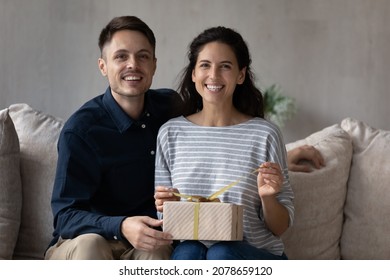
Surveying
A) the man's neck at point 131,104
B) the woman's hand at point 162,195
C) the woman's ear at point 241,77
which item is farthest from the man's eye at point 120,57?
the woman's hand at point 162,195

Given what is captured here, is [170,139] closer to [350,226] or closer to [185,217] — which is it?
[185,217]

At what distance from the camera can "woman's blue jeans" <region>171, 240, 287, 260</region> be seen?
1937 mm

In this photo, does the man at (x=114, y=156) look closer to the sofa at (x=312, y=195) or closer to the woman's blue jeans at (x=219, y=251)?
the woman's blue jeans at (x=219, y=251)

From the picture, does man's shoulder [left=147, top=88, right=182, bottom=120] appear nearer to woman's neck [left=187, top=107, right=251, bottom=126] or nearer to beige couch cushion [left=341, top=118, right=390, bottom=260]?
woman's neck [left=187, top=107, right=251, bottom=126]

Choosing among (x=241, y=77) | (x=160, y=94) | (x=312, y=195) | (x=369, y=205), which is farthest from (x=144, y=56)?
(x=369, y=205)

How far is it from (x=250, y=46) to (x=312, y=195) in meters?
1.98

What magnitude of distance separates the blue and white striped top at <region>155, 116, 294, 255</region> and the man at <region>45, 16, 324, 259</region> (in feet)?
0.35

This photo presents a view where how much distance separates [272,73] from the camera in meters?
4.37

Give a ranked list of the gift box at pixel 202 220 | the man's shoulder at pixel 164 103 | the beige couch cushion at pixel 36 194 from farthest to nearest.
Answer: the beige couch cushion at pixel 36 194, the man's shoulder at pixel 164 103, the gift box at pixel 202 220

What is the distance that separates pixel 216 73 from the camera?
2.17 meters

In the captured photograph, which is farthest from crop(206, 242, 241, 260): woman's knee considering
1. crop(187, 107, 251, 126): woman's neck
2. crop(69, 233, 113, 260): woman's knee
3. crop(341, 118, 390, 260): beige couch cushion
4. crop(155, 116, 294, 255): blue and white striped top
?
crop(341, 118, 390, 260): beige couch cushion

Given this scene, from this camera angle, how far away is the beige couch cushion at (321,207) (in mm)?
2520

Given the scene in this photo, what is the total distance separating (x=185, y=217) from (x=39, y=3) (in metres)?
2.72

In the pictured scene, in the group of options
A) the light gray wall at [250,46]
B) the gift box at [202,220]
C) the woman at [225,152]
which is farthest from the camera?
the light gray wall at [250,46]
